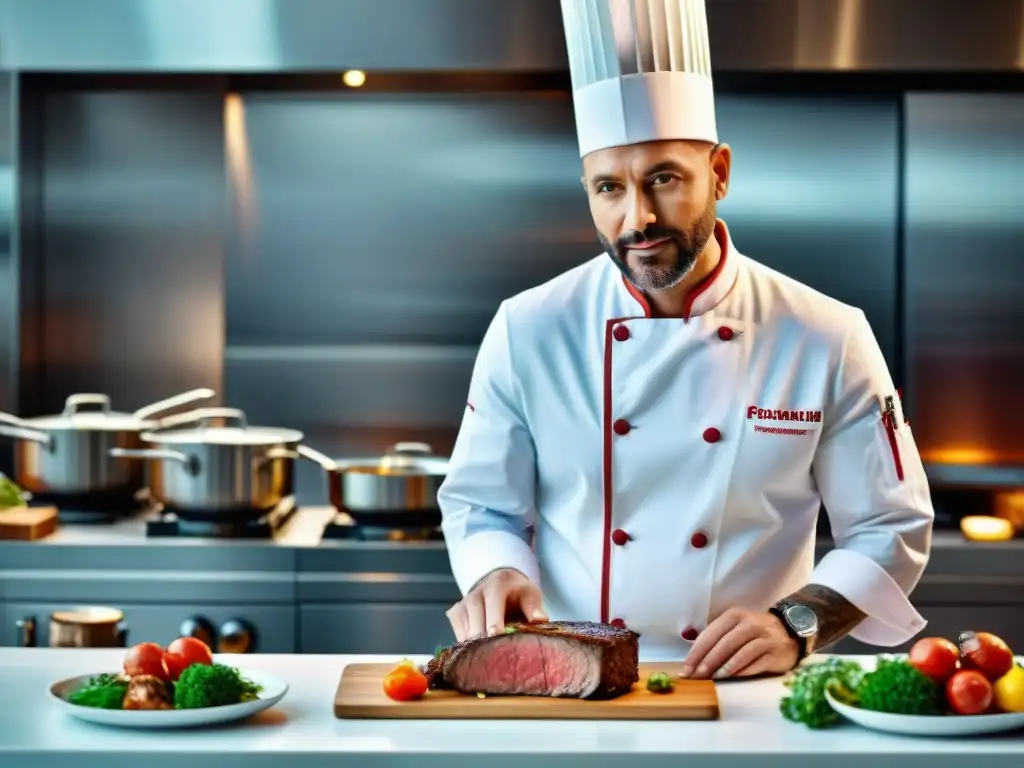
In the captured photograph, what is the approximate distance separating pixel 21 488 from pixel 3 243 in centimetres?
74

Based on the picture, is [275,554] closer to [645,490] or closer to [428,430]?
[428,430]

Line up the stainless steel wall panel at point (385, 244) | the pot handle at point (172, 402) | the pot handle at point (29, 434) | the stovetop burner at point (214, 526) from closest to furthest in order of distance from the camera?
the stovetop burner at point (214, 526) → the pot handle at point (29, 434) → the pot handle at point (172, 402) → the stainless steel wall panel at point (385, 244)

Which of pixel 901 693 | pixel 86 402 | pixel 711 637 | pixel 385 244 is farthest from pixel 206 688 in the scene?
pixel 385 244

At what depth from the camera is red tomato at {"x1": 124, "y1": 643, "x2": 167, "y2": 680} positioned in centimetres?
204

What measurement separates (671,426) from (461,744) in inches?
35.4

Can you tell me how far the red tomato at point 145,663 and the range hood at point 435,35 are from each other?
2.45 m

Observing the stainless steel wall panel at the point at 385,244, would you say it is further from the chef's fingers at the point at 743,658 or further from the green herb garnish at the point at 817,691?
the green herb garnish at the point at 817,691

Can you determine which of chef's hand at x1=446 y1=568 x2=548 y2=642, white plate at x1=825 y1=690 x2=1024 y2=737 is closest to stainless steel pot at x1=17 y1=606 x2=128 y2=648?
chef's hand at x1=446 y1=568 x2=548 y2=642

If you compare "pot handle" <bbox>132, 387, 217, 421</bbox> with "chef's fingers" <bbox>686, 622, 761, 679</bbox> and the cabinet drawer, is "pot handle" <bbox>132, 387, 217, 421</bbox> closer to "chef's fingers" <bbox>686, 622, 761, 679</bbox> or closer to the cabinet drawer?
the cabinet drawer

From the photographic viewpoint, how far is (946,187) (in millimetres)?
4234

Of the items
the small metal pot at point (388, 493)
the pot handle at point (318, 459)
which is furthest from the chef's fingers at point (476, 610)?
the pot handle at point (318, 459)

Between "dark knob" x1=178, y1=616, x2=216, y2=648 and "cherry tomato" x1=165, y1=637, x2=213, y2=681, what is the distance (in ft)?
5.72

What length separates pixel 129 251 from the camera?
4645 millimetres

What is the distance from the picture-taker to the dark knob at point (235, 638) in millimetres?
3846
